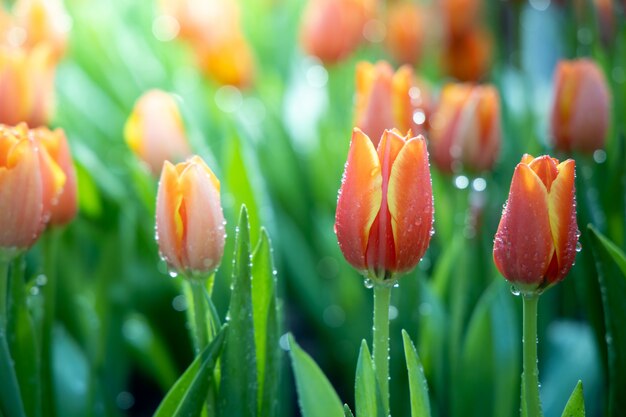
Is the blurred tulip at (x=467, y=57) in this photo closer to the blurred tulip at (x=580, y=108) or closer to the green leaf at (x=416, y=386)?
the blurred tulip at (x=580, y=108)

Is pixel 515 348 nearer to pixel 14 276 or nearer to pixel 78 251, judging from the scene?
pixel 14 276

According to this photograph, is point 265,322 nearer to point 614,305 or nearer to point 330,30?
point 614,305

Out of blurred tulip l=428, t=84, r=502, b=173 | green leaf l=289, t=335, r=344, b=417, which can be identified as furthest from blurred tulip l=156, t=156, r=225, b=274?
blurred tulip l=428, t=84, r=502, b=173

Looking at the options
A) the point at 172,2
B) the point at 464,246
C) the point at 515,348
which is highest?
the point at 172,2

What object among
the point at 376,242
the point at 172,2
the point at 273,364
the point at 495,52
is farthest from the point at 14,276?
the point at 495,52

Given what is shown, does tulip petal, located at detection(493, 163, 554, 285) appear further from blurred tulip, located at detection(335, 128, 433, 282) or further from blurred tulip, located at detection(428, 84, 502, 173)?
blurred tulip, located at detection(428, 84, 502, 173)

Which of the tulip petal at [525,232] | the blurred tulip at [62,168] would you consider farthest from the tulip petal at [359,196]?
the blurred tulip at [62,168]
